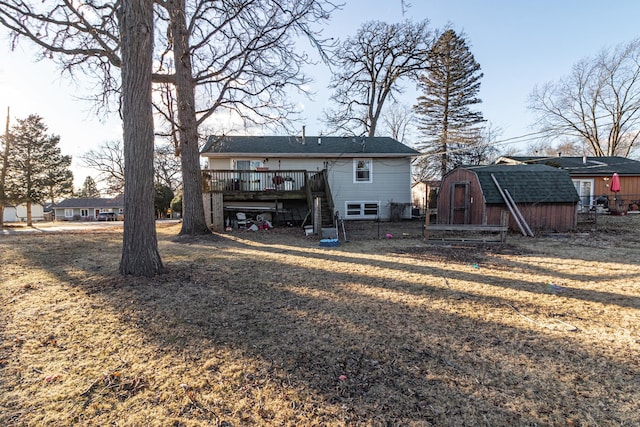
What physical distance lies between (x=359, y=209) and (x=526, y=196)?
25.8 ft

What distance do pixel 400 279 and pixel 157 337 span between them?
4.01 meters

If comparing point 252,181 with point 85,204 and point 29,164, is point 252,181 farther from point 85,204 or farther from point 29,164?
point 85,204

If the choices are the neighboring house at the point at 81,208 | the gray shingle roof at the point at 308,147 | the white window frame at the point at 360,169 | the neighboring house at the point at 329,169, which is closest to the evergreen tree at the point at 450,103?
the gray shingle roof at the point at 308,147

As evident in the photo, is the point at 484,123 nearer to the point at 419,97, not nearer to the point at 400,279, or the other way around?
the point at 419,97

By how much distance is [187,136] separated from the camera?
405 inches

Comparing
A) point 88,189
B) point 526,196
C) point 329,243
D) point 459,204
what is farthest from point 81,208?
point 526,196

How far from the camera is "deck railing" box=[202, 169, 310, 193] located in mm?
12836

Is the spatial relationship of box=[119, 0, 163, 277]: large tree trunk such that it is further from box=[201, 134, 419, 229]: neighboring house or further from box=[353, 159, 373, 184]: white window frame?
box=[353, 159, 373, 184]: white window frame

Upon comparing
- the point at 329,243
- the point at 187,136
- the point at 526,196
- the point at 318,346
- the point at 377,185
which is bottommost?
the point at 318,346

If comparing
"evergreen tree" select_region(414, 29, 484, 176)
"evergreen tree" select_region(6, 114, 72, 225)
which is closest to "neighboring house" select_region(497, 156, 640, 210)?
"evergreen tree" select_region(414, 29, 484, 176)

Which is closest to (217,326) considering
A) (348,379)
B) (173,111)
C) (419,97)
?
(348,379)

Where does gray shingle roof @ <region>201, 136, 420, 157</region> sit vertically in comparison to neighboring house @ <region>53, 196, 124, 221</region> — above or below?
above

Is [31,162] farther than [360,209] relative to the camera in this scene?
Yes

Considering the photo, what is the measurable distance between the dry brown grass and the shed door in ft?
21.8
